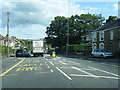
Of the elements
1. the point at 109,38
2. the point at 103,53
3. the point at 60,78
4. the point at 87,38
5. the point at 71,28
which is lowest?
the point at 60,78

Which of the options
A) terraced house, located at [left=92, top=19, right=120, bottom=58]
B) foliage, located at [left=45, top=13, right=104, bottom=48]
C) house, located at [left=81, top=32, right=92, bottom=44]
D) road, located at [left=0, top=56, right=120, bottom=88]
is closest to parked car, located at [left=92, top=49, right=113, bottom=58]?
terraced house, located at [left=92, top=19, right=120, bottom=58]

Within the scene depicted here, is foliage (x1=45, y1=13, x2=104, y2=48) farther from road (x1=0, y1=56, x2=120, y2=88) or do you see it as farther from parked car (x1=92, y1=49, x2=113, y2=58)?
road (x1=0, y1=56, x2=120, y2=88)

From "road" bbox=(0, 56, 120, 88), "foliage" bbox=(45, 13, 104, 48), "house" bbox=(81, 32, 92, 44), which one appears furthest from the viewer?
"foliage" bbox=(45, 13, 104, 48)

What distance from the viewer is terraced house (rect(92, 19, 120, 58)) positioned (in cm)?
3397

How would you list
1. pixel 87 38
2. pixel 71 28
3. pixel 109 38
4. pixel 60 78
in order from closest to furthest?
pixel 60 78 < pixel 109 38 < pixel 87 38 < pixel 71 28

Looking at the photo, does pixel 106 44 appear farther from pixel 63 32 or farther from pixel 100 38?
pixel 63 32

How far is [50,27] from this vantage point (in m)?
70.2

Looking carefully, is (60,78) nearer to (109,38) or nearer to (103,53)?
(103,53)

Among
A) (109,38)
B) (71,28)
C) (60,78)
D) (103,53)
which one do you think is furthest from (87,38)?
(60,78)

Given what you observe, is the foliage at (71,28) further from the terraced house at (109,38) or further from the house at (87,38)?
the terraced house at (109,38)

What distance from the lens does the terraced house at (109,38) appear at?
3397 cm

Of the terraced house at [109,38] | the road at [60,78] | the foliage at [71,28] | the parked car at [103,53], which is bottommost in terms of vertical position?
the road at [60,78]

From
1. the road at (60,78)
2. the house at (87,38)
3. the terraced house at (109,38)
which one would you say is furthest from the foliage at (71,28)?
the road at (60,78)

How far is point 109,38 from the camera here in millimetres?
37562
